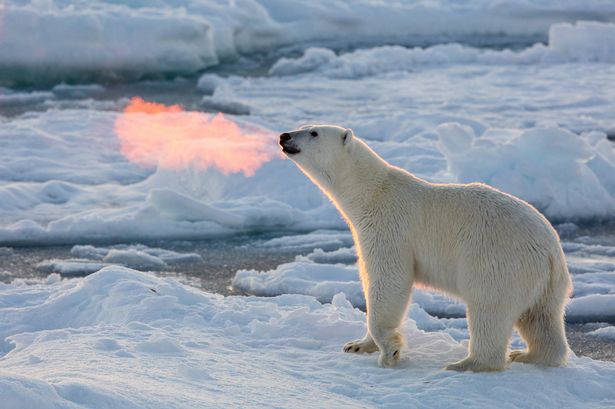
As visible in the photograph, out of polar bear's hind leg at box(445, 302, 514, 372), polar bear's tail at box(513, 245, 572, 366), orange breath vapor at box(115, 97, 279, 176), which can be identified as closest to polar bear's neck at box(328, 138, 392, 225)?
polar bear's hind leg at box(445, 302, 514, 372)

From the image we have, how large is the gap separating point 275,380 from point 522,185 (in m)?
5.32

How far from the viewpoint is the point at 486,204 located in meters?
4.04

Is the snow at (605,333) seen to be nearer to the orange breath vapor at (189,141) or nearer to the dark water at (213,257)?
the dark water at (213,257)

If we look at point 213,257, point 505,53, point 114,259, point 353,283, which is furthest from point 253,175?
point 505,53

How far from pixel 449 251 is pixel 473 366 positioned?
19.7 inches

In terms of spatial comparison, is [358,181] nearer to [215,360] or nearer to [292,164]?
[215,360]

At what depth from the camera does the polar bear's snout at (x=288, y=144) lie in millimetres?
4309

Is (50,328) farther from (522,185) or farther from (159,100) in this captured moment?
(159,100)

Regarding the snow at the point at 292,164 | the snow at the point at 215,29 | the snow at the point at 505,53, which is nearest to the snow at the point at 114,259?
the snow at the point at 292,164

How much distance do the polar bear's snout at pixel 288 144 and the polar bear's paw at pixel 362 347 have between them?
937 mm

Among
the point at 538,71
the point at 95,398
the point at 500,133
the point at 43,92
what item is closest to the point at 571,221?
the point at 500,133

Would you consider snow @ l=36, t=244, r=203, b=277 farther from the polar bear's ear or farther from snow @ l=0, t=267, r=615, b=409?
the polar bear's ear

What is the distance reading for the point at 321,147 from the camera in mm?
4355

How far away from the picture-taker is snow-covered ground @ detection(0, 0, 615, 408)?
3836mm
